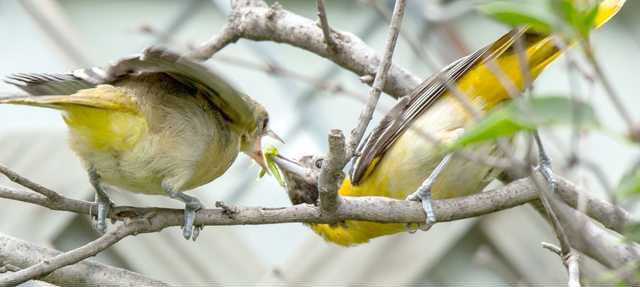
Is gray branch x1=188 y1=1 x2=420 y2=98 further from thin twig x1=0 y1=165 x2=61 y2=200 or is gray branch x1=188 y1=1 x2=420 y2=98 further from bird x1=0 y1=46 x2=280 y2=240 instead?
thin twig x1=0 y1=165 x2=61 y2=200

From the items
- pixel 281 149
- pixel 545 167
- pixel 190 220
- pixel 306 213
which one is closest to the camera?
pixel 306 213

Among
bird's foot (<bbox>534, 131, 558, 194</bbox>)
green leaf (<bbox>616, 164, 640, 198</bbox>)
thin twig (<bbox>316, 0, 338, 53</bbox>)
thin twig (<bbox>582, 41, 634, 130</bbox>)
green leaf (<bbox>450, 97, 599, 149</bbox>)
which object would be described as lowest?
bird's foot (<bbox>534, 131, 558, 194</bbox>)

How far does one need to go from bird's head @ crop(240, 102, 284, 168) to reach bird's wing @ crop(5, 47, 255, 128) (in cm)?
15

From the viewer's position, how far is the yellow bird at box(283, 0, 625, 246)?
276 cm

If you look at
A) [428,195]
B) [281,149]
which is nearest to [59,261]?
[428,195]

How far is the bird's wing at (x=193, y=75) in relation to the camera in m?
2.29

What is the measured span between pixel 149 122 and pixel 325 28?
57cm

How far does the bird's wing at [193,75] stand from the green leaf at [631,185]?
1.33 m

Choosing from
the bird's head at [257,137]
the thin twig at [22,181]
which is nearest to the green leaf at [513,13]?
the thin twig at [22,181]

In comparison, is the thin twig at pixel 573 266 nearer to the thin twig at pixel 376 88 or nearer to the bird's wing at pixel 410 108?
the thin twig at pixel 376 88

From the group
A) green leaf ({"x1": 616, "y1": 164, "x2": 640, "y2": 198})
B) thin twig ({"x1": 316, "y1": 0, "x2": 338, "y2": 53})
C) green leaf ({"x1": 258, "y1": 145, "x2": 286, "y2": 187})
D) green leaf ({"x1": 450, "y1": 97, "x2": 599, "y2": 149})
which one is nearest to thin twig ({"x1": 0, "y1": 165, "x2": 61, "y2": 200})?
thin twig ({"x1": 316, "y1": 0, "x2": 338, "y2": 53})

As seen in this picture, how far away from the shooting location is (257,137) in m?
3.08

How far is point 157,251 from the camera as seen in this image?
3830mm

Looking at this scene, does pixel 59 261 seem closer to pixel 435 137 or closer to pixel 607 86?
pixel 435 137
